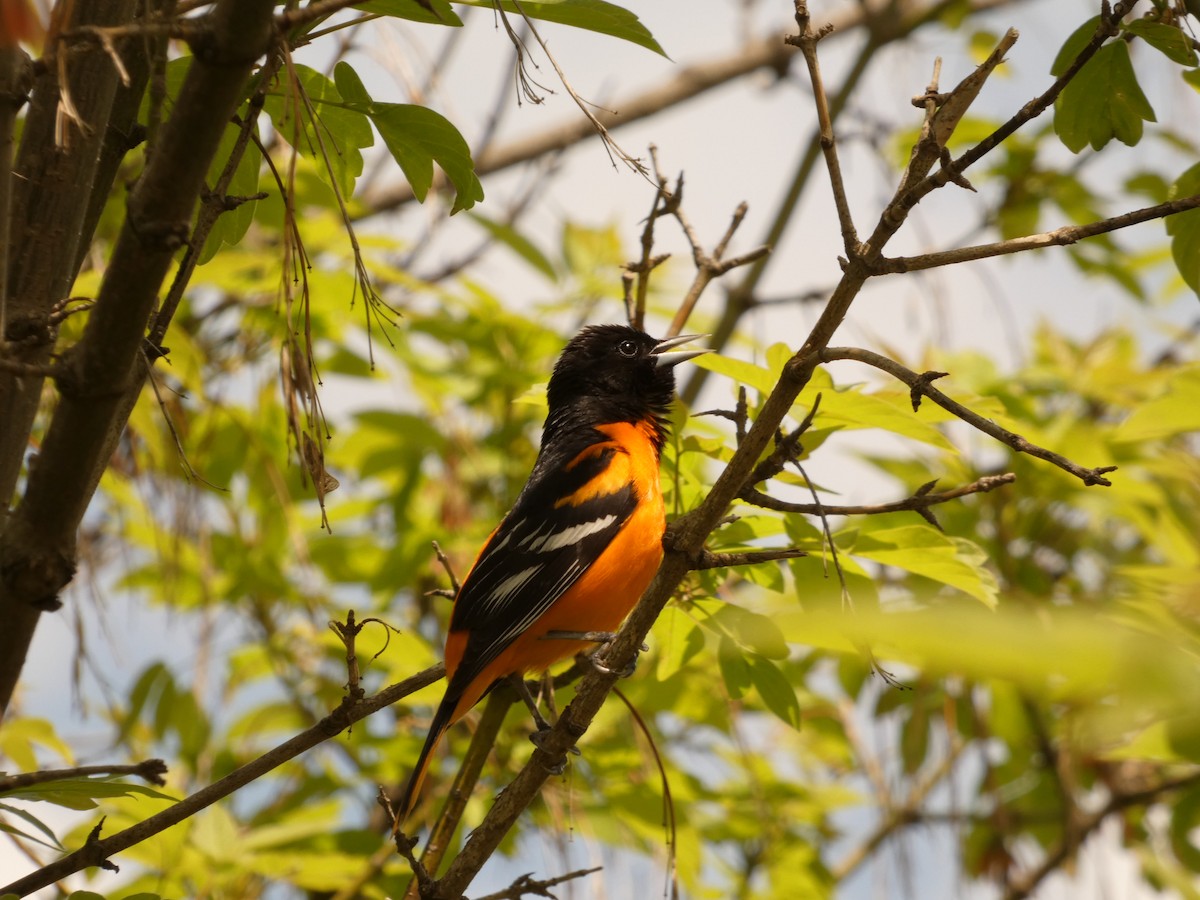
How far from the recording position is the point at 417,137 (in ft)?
6.89

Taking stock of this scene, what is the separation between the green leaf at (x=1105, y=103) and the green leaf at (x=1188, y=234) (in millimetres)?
137

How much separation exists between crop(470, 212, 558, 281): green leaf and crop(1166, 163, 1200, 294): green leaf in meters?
2.35

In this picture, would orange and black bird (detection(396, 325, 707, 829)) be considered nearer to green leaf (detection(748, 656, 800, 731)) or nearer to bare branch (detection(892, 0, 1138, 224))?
green leaf (detection(748, 656, 800, 731))

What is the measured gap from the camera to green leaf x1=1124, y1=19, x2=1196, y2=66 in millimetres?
2004

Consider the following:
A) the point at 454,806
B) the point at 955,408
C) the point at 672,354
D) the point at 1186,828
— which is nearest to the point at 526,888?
the point at 454,806

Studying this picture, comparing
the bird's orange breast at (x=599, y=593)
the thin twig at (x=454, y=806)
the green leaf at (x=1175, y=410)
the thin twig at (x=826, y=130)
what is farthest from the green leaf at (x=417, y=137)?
the green leaf at (x=1175, y=410)

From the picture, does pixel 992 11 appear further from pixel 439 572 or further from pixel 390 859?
pixel 390 859

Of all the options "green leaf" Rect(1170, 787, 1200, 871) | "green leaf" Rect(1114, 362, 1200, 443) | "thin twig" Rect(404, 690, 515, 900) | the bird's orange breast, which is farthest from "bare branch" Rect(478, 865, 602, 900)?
"green leaf" Rect(1170, 787, 1200, 871)

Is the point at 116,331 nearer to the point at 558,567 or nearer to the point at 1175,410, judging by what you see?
the point at 558,567

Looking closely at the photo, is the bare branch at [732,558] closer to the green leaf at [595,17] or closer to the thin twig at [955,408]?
the thin twig at [955,408]

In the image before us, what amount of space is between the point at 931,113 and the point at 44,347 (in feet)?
4.70

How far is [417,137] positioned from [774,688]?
1.33m

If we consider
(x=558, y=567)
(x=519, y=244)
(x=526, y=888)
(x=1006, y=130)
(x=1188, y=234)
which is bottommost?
(x=526, y=888)

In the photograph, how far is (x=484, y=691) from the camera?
3346 mm
